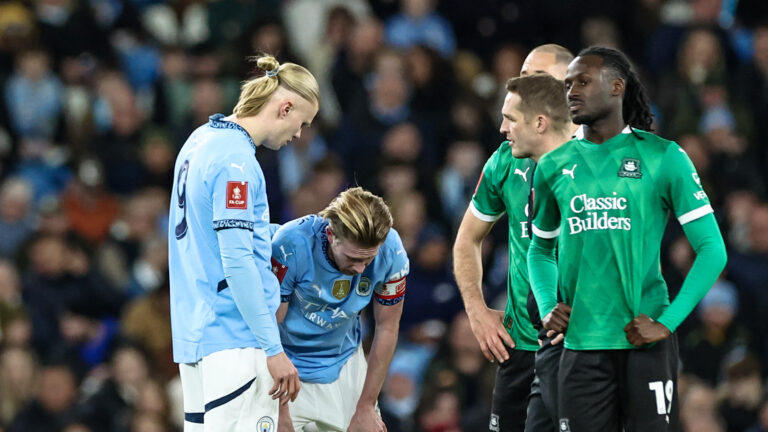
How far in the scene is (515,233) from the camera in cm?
543

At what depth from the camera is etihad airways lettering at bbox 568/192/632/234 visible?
4.51 meters

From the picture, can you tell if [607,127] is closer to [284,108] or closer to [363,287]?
[284,108]

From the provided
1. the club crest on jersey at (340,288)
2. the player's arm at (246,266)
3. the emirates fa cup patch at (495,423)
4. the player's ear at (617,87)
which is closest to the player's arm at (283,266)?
the club crest on jersey at (340,288)

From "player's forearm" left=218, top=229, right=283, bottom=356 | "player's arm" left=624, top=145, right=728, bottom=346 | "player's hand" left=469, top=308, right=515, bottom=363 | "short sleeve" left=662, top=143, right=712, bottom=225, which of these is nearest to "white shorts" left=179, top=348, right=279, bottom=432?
"player's forearm" left=218, top=229, right=283, bottom=356

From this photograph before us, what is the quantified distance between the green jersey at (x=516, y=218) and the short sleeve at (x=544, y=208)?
1.77ft

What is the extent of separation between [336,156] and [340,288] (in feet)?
16.7

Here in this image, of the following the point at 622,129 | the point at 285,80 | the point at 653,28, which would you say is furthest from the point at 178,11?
the point at 622,129

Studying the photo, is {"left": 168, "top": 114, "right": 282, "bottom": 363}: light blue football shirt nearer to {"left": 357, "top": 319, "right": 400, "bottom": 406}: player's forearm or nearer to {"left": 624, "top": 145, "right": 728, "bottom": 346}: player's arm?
{"left": 357, "top": 319, "right": 400, "bottom": 406}: player's forearm

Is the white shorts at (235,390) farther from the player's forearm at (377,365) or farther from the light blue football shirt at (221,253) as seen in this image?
the player's forearm at (377,365)

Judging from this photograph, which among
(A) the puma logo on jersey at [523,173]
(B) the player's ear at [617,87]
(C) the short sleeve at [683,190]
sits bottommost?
(C) the short sleeve at [683,190]

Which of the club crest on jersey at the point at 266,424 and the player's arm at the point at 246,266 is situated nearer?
the player's arm at the point at 246,266

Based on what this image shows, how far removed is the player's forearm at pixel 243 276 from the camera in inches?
185

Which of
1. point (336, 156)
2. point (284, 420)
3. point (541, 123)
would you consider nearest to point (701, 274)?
point (541, 123)

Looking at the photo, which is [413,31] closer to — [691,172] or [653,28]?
[653,28]
